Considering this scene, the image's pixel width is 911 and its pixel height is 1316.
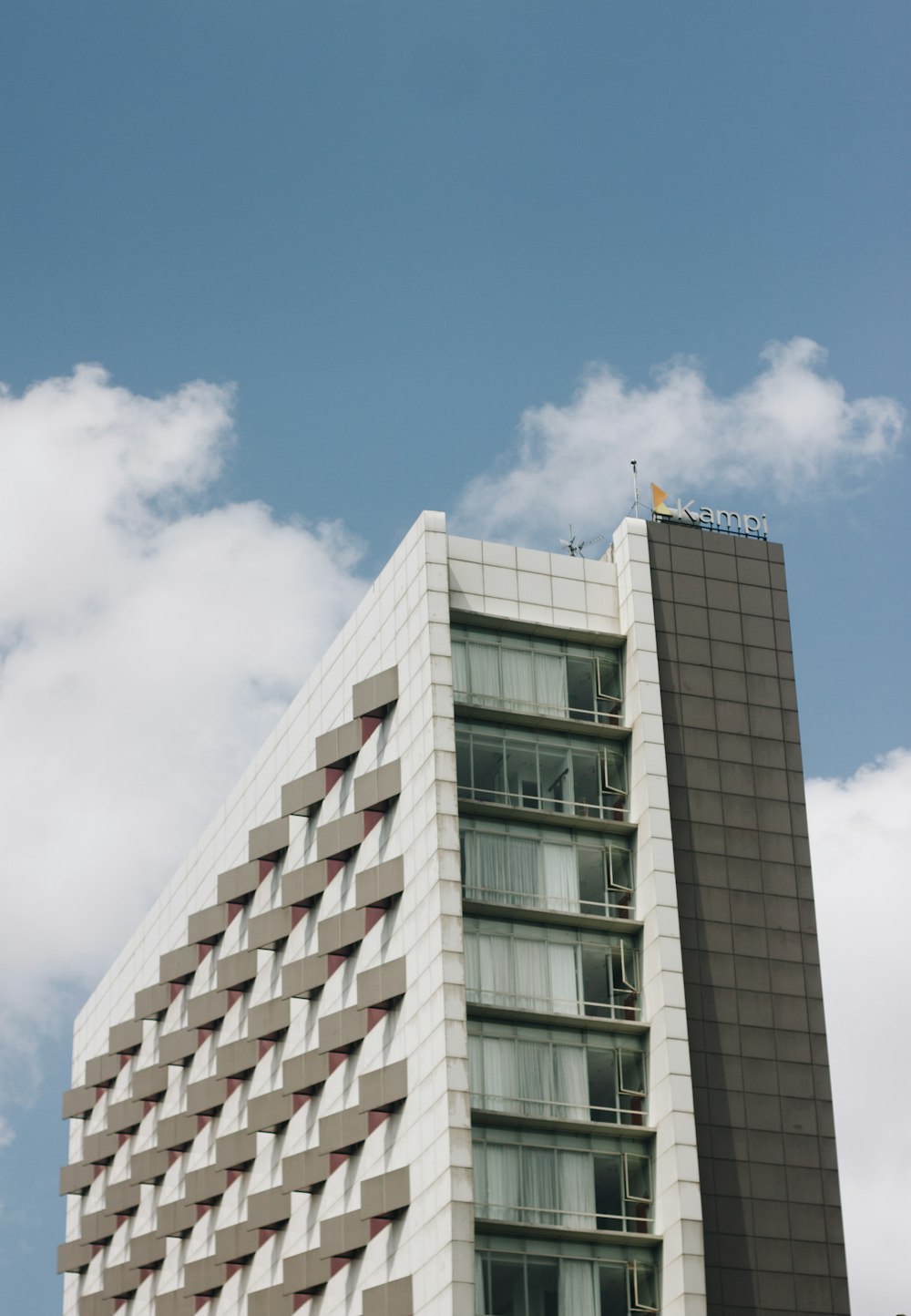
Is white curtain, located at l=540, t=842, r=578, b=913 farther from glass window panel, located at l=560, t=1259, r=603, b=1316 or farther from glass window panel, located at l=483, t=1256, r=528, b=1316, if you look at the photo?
glass window panel, located at l=483, t=1256, r=528, b=1316

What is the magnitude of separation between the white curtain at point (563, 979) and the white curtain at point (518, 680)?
10376mm

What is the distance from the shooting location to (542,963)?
90625 mm

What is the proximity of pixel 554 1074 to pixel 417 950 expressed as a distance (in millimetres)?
7428

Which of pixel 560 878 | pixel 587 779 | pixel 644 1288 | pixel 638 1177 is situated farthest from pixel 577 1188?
pixel 587 779

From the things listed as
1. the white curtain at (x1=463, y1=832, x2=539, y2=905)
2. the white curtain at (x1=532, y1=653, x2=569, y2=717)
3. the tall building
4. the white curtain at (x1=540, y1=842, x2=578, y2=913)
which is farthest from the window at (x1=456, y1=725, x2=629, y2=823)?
the white curtain at (x1=463, y1=832, x2=539, y2=905)

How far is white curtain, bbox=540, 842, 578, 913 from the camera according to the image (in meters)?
92.0

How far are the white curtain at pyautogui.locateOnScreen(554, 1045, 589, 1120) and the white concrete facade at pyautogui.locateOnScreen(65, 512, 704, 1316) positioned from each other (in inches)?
107

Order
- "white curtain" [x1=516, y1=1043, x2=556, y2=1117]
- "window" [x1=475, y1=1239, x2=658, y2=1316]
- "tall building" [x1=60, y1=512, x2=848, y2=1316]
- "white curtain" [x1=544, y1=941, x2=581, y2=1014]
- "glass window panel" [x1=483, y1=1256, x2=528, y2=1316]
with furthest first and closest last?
"white curtain" [x1=544, y1=941, x2=581, y2=1014]
"white curtain" [x1=516, y1=1043, x2=556, y2=1117]
"tall building" [x1=60, y1=512, x2=848, y2=1316]
"window" [x1=475, y1=1239, x2=658, y2=1316]
"glass window panel" [x1=483, y1=1256, x2=528, y2=1316]

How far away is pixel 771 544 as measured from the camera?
10075 cm

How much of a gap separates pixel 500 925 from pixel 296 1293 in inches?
794

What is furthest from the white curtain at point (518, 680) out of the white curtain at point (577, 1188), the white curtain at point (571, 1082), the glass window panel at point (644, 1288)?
the glass window panel at point (644, 1288)

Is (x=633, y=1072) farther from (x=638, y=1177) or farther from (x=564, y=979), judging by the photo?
(x=564, y=979)

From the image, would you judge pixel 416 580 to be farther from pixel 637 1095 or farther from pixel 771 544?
pixel 637 1095

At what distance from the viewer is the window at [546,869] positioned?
91.2 m
